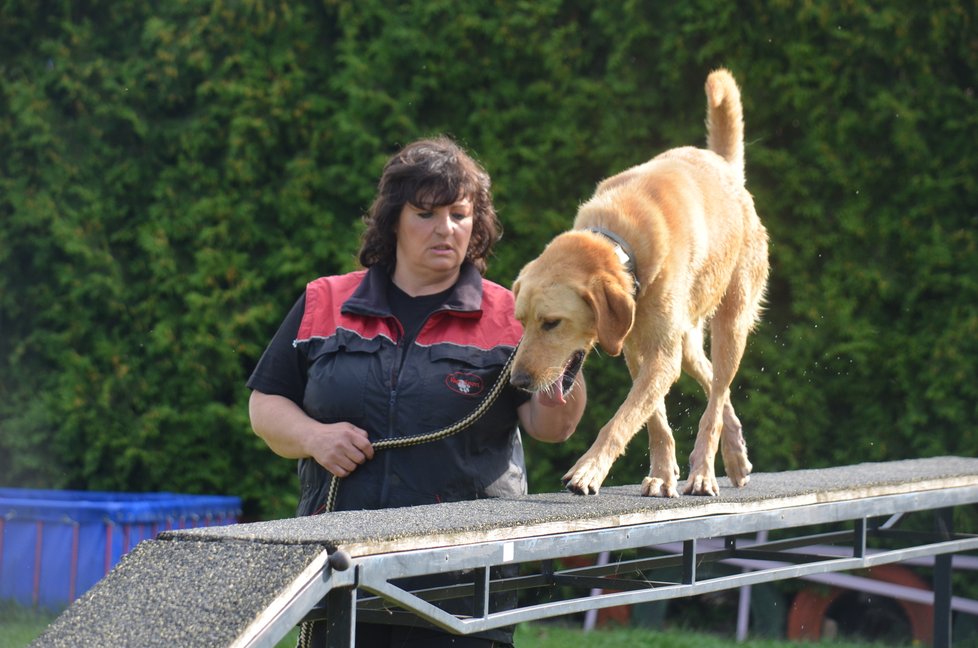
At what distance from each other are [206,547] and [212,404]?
4.64 m

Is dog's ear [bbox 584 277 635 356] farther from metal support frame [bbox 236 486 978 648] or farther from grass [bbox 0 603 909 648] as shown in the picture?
grass [bbox 0 603 909 648]

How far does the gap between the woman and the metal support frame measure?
1.00 feet

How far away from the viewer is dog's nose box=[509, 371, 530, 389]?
3.05 meters

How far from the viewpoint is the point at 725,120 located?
13.4 feet

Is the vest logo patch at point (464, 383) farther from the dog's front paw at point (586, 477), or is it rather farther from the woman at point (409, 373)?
the dog's front paw at point (586, 477)

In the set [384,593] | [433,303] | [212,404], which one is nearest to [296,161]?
[212,404]

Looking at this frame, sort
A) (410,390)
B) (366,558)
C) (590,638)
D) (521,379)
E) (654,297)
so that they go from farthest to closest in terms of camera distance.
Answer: (590,638), (654,297), (410,390), (521,379), (366,558)

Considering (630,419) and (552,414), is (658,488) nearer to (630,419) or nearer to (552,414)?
(630,419)

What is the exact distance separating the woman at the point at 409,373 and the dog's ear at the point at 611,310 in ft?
0.69

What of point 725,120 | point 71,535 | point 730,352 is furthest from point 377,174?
point 730,352

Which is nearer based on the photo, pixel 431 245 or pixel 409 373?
pixel 409 373

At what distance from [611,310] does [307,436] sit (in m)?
0.89

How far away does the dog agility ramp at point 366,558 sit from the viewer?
80.0 inches

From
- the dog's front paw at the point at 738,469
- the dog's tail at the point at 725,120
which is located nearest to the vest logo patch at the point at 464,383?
the dog's front paw at the point at 738,469
